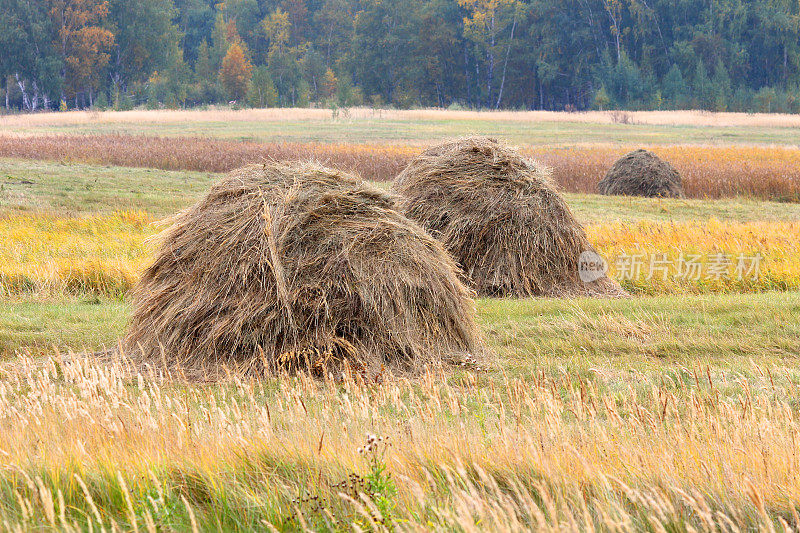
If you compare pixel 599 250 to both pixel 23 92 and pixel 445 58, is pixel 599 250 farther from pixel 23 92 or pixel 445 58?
pixel 445 58

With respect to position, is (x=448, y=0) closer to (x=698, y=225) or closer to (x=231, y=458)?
(x=698, y=225)

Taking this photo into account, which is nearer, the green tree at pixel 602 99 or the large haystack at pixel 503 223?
the large haystack at pixel 503 223

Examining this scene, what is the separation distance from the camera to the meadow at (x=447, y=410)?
155 inches

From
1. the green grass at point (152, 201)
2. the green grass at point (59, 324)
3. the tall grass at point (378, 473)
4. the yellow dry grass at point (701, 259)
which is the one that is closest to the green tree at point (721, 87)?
the green grass at point (152, 201)

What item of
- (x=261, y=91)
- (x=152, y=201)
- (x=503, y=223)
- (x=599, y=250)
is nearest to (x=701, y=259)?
(x=599, y=250)

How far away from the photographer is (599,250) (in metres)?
14.8

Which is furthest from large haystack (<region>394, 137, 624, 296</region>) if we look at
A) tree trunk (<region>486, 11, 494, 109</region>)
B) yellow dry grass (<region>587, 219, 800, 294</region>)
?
tree trunk (<region>486, 11, 494, 109</region>)

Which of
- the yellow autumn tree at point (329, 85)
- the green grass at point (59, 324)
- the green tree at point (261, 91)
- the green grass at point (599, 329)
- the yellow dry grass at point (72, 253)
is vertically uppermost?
the yellow autumn tree at point (329, 85)

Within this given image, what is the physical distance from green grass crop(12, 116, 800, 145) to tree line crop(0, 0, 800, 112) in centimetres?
1839

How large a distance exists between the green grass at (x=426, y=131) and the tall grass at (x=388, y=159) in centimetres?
1116

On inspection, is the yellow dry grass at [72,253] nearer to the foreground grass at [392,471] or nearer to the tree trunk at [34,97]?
the foreground grass at [392,471]

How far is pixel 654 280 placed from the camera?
1346cm

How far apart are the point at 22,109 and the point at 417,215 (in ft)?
303

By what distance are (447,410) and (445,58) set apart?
99.9 meters
